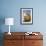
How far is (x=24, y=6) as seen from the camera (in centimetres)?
434

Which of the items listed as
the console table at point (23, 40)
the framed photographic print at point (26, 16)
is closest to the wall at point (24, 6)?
the framed photographic print at point (26, 16)

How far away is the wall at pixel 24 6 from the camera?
14.3 feet

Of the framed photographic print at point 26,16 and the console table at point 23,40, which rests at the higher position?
the framed photographic print at point 26,16

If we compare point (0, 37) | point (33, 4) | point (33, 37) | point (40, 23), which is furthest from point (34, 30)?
point (0, 37)

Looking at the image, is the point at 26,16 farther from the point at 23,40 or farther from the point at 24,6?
the point at 23,40

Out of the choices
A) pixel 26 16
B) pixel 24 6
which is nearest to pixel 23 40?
pixel 26 16

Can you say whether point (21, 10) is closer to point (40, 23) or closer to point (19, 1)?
point (19, 1)

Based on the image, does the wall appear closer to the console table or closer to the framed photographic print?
the framed photographic print

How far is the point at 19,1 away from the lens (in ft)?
14.2

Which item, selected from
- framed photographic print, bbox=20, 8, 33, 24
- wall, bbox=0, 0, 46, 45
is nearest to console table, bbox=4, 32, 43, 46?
wall, bbox=0, 0, 46, 45

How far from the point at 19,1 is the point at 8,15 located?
24.8 inches

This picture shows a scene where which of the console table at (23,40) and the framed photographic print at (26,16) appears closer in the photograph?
the console table at (23,40)

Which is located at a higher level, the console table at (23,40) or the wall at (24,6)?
the wall at (24,6)

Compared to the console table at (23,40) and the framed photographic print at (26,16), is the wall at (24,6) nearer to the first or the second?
the framed photographic print at (26,16)
